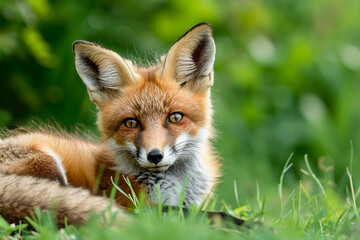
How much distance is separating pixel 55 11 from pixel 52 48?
18.3 inches

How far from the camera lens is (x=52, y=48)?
693 cm

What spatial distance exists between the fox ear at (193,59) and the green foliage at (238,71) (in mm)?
2135

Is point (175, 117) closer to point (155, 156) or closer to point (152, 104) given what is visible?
point (152, 104)

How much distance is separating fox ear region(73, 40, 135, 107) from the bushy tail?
3.35 feet

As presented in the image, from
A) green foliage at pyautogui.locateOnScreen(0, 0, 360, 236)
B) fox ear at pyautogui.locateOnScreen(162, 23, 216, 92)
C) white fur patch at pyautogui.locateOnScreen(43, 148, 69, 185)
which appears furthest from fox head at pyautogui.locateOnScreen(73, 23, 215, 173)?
green foliage at pyautogui.locateOnScreen(0, 0, 360, 236)

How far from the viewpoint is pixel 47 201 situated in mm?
3023

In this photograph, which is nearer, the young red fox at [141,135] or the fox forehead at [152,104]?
the young red fox at [141,135]

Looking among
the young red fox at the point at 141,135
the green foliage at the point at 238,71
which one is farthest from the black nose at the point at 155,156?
the green foliage at the point at 238,71

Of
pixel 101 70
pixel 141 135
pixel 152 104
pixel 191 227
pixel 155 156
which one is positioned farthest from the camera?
pixel 101 70

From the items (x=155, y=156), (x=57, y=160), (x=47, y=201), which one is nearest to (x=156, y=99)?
(x=155, y=156)

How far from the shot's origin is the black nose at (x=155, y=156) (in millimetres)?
3428

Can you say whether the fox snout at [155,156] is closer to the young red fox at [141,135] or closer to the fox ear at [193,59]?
the young red fox at [141,135]

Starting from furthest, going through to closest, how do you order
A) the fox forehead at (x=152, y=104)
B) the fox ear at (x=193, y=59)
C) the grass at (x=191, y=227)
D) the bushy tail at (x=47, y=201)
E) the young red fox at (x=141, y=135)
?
the fox ear at (x=193, y=59), the fox forehead at (x=152, y=104), the young red fox at (x=141, y=135), the bushy tail at (x=47, y=201), the grass at (x=191, y=227)

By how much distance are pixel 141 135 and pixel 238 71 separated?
4.62 m
